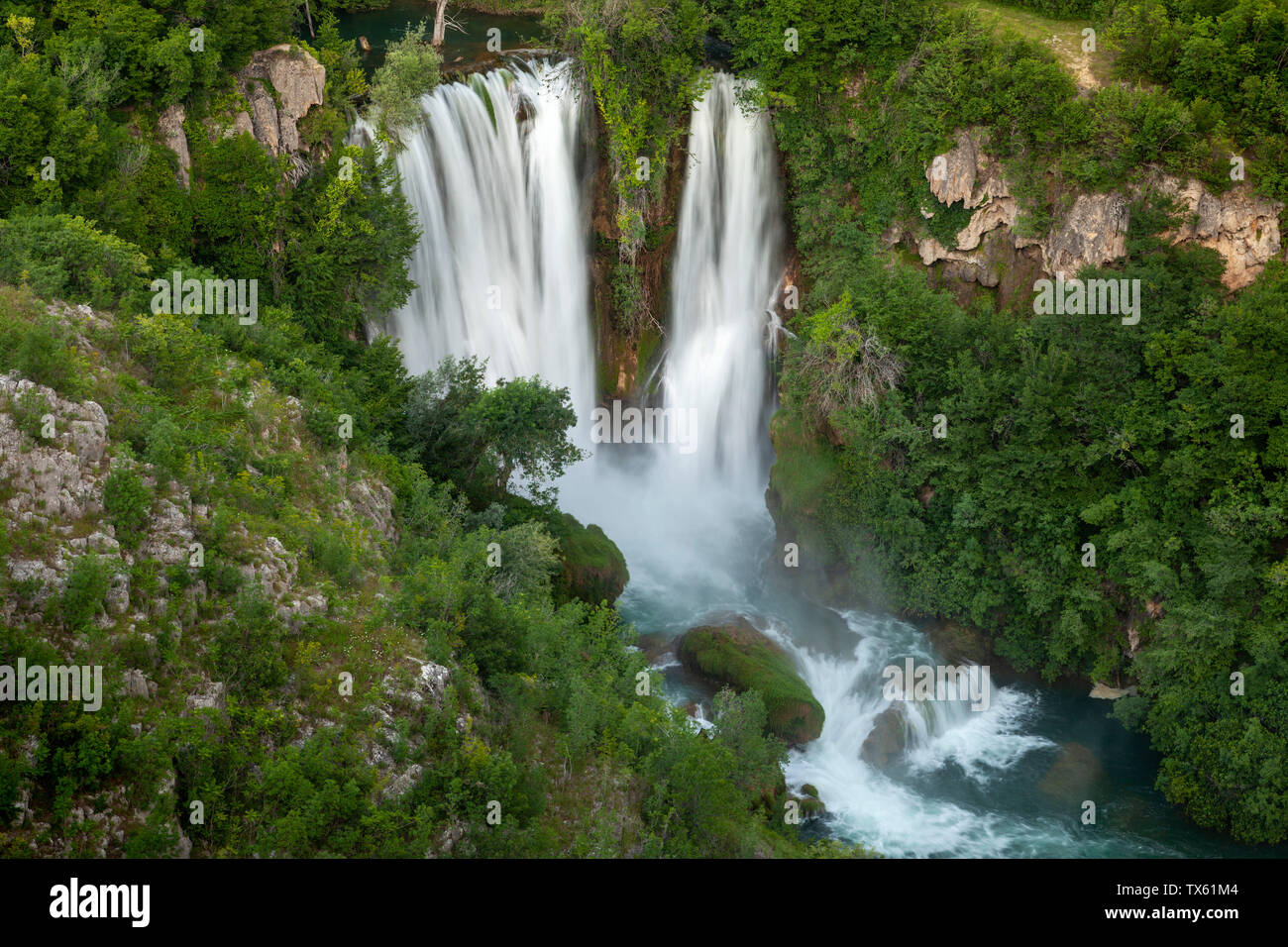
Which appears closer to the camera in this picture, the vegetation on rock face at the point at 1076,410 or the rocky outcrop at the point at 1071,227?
the vegetation on rock face at the point at 1076,410

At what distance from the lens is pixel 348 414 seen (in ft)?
72.4

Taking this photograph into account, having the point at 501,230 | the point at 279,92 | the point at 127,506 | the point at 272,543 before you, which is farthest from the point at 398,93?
the point at 127,506

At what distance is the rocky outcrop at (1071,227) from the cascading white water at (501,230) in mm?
9762

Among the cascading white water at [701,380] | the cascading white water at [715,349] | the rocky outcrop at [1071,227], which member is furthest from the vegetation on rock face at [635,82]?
the rocky outcrop at [1071,227]

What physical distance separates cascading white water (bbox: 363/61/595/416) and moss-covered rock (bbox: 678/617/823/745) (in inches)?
404

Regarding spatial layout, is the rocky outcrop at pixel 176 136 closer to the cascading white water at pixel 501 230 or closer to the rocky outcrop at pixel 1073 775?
the cascading white water at pixel 501 230

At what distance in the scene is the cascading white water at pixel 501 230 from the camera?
99.3 feet

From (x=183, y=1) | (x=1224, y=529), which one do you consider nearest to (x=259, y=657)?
(x=183, y=1)

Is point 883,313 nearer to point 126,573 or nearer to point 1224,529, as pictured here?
point 1224,529

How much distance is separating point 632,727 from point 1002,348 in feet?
51.7

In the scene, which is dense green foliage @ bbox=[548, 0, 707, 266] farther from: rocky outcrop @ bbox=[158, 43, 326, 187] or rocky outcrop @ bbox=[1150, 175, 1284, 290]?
rocky outcrop @ bbox=[1150, 175, 1284, 290]

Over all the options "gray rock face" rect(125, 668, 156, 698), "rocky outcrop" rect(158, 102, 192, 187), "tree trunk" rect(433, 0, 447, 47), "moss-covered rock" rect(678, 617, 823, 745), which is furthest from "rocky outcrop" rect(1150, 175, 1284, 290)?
"gray rock face" rect(125, 668, 156, 698)

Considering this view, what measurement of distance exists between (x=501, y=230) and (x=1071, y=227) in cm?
1541

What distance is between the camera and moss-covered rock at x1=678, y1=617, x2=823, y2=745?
25.4 metres
